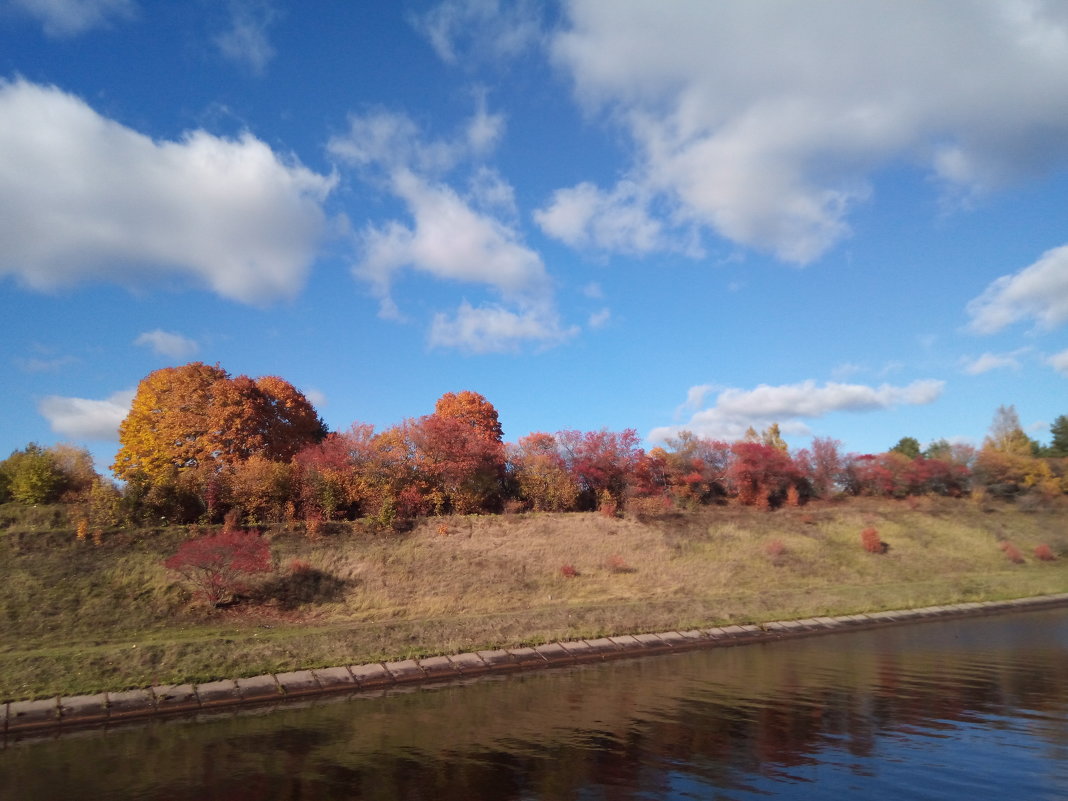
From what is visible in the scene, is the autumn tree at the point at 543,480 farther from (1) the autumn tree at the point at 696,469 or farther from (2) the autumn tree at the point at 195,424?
(2) the autumn tree at the point at 195,424

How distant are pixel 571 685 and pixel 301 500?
69.2 ft

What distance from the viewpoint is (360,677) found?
19078 mm

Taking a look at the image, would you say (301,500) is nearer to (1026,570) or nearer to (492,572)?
(492,572)

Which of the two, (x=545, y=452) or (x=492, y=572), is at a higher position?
(x=545, y=452)

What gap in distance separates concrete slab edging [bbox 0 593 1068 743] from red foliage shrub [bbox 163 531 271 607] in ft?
27.0

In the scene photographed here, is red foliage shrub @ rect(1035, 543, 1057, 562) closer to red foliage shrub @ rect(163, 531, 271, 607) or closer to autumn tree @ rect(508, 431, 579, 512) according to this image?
autumn tree @ rect(508, 431, 579, 512)

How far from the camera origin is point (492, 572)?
3186cm

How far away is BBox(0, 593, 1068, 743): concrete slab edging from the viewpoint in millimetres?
15914

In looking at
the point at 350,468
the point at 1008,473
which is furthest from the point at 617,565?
the point at 1008,473

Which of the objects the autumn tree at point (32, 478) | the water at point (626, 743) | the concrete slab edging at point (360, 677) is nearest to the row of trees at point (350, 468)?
the autumn tree at point (32, 478)

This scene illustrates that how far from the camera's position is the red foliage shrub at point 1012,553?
4056 centimetres

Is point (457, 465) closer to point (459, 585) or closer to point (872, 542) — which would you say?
point (459, 585)

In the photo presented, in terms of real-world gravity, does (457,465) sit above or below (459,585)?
above

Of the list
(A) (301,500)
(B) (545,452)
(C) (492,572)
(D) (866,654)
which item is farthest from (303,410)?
(D) (866,654)
